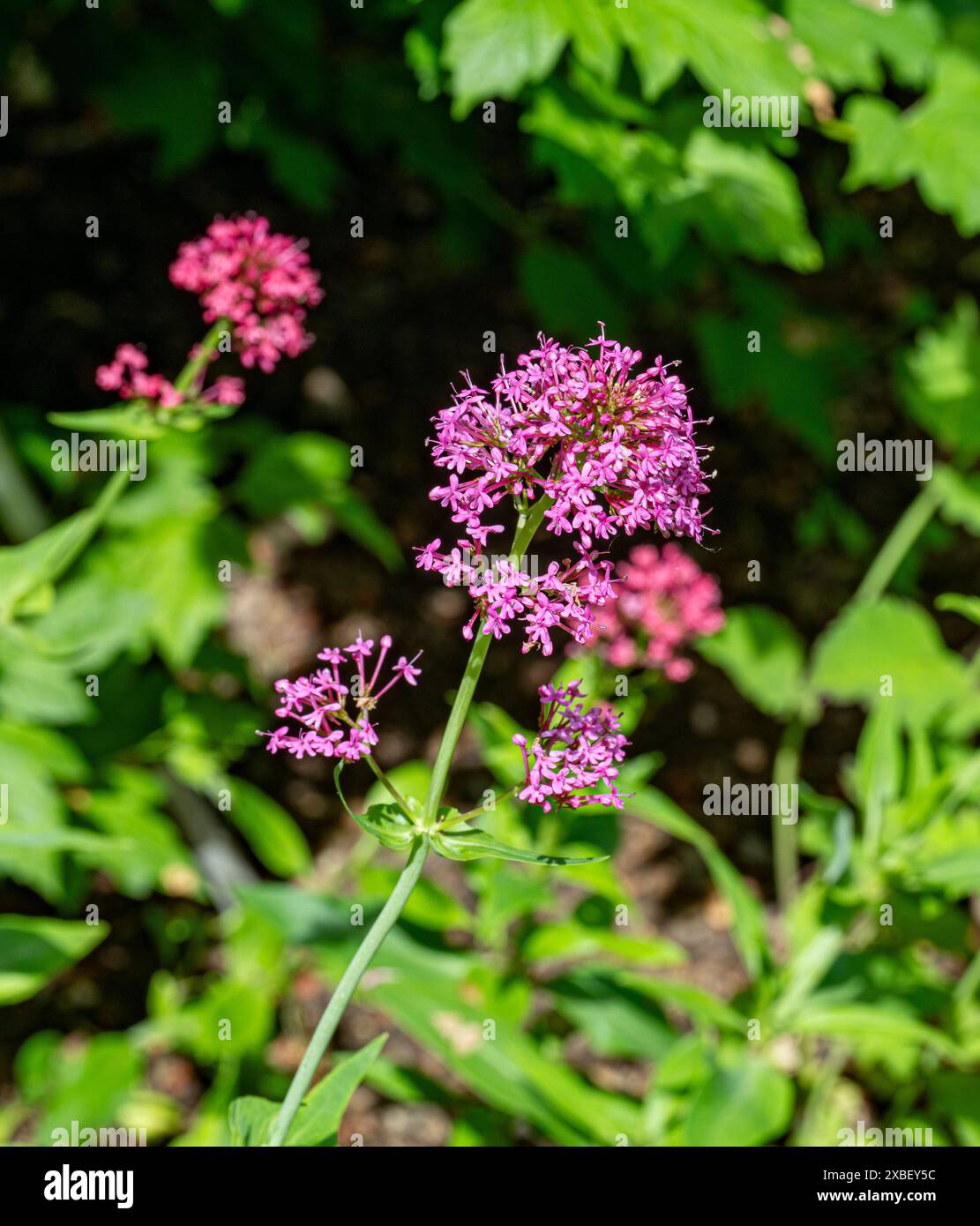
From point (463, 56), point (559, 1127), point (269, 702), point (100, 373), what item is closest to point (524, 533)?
point (100, 373)

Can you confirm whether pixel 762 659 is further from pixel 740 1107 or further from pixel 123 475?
pixel 123 475

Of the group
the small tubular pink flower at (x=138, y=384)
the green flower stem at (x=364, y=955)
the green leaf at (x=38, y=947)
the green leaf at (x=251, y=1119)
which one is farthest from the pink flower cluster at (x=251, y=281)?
the green leaf at (x=38, y=947)

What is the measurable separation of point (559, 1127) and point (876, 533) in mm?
3438

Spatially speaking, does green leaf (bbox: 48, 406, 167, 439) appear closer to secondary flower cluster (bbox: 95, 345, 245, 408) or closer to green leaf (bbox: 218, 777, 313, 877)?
secondary flower cluster (bbox: 95, 345, 245, 408)

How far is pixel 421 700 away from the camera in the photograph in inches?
183

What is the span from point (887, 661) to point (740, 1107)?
1454 mm

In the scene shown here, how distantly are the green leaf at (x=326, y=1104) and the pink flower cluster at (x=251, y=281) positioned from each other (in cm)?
123

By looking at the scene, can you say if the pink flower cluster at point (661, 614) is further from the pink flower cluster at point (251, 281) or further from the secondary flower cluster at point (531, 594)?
the secondary flower cluster at point (531, 594)

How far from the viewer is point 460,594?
4895 millimetres

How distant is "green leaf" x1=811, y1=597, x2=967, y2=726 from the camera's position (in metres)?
3.53

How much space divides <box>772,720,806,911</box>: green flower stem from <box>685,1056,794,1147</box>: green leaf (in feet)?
3.68

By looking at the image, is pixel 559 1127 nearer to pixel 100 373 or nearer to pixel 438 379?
pixel 100 373

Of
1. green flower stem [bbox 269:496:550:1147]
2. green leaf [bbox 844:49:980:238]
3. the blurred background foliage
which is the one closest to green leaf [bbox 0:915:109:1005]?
the blurred background foliage

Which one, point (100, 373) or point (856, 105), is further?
point (856, 105)
